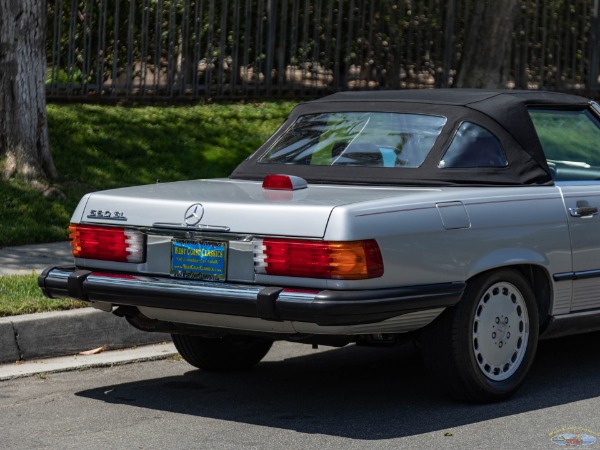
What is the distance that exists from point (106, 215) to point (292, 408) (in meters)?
1.30

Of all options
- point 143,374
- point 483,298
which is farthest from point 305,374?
point 483,298

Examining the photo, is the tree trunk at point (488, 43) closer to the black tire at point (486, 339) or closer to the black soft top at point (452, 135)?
the black soft top at point (452, 135)

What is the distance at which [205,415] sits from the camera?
6.11 metres

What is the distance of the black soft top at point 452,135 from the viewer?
6.48m

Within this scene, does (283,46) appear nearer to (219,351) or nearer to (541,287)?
(219,351)

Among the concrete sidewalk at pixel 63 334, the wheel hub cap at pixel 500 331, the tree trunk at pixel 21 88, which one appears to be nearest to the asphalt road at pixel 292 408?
the wheel hub cap at pixel 500 331

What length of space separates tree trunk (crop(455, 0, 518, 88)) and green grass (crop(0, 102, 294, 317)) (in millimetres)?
2328

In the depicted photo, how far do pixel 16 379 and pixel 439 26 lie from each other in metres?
11.5

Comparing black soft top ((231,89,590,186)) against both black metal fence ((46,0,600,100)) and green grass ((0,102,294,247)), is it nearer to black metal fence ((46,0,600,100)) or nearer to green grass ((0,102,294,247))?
green grass ((0,102,294,247))

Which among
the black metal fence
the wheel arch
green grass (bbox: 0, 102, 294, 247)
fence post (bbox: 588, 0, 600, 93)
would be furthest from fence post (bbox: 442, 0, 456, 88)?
the wheel arch

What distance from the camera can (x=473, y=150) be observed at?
6.61 metres

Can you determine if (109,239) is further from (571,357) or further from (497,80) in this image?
(497,80)

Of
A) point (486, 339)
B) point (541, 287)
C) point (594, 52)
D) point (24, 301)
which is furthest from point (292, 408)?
point (594, 52)

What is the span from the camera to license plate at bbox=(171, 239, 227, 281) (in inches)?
231
